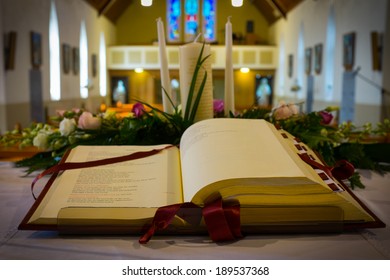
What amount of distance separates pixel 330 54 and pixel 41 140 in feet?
30.5

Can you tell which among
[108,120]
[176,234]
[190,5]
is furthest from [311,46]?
[176,234]

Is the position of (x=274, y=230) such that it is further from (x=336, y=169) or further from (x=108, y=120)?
(x=108, y=120)

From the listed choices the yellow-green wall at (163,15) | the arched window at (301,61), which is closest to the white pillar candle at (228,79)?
the yellow-green wall at (163,15)

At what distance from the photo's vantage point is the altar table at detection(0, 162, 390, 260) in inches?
27.9

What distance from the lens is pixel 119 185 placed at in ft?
3.01

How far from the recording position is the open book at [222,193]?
0.78 meters

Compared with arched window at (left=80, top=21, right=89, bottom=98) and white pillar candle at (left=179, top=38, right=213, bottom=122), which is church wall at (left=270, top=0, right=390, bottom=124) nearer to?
arched window at (left=80, top=21, right=89, bottom=98)

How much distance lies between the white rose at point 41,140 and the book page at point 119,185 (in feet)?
1.31

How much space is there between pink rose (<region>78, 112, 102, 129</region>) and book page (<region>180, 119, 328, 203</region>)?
19.0 inches

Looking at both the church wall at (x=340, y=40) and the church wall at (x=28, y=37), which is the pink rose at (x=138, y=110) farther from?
the church wall at (x=340, y=40)

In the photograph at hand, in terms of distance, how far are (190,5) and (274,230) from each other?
2022 millimetres

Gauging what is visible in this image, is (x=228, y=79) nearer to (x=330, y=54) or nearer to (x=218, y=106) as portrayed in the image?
(x=218, y=106)

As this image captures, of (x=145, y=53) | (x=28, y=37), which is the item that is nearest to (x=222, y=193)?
(x=28, y=37)

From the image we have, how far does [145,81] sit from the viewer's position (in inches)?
586
